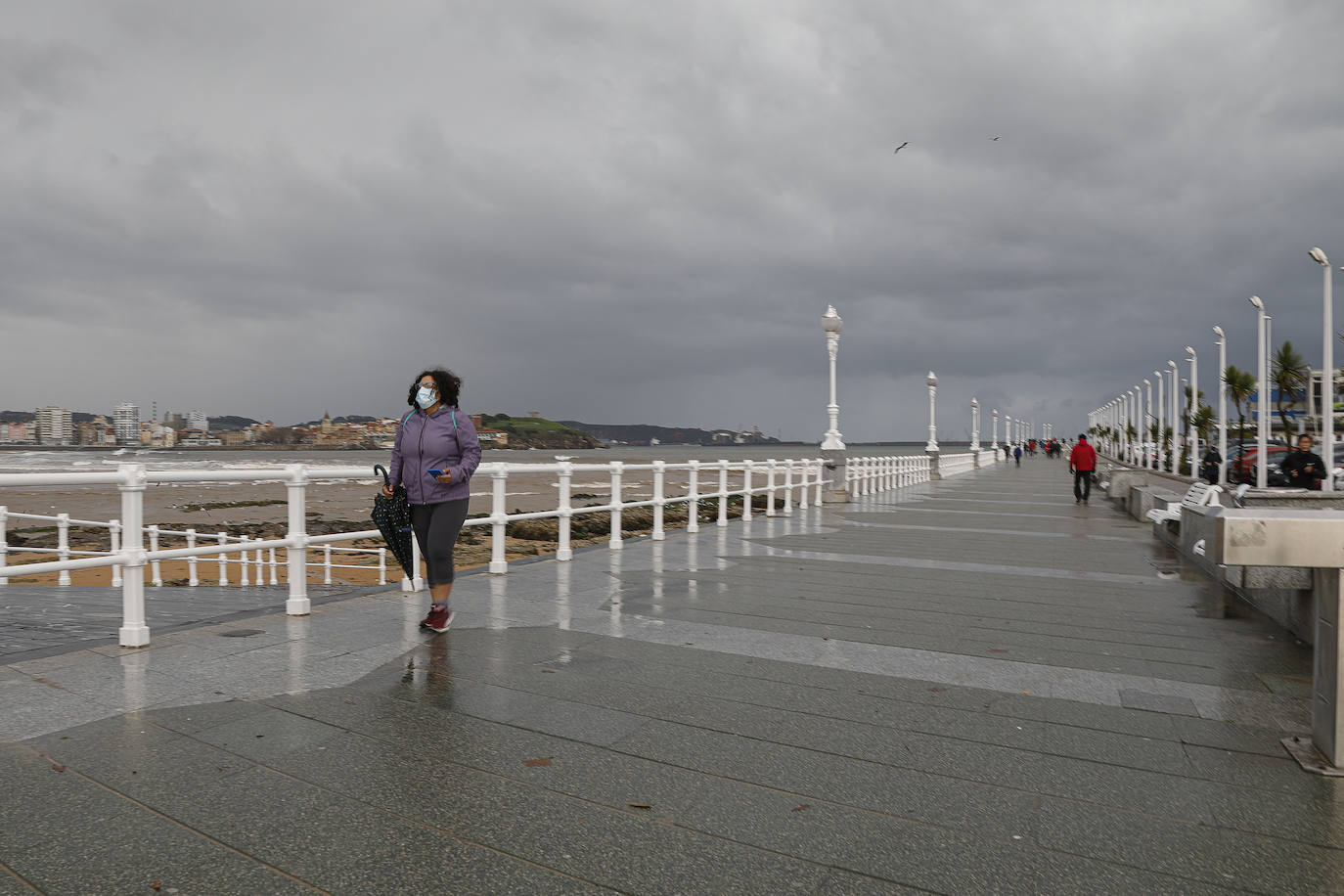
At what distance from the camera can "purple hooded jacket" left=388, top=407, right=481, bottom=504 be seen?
239 inches

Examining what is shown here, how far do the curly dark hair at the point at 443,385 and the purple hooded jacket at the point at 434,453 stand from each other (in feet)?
0.24

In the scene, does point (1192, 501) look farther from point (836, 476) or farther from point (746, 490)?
point (836, 476)

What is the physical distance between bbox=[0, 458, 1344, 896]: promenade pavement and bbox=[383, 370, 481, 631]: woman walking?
1.33 ft

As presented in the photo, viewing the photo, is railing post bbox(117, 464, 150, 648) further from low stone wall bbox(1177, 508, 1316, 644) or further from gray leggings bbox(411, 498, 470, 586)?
low stone wall bbox(1177, 508, 1316, 644)

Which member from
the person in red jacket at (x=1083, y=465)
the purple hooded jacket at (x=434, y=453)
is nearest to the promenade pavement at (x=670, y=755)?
the purple hooded jacket at (x=434, y=453)

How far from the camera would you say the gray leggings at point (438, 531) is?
20.0ft

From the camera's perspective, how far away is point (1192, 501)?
10367 mm

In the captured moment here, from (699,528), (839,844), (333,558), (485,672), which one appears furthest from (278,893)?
(333,558)

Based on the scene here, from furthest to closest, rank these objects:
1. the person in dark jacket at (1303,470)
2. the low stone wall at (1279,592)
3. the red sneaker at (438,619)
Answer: the person in dark jacket at (1303,470) < the red sneaker at (438,619) < the low stone wall at (1279,592)

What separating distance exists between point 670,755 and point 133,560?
12.6ft

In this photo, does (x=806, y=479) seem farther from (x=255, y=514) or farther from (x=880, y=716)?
(x=255, y=514)

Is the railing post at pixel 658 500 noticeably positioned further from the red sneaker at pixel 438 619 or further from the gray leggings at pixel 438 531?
the red sneaker at pixel 438 619

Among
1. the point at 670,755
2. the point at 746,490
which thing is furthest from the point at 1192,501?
the point at 670,755

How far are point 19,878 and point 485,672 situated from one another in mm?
2533
